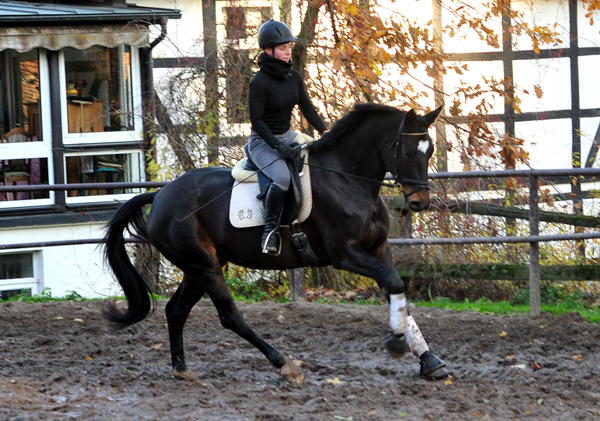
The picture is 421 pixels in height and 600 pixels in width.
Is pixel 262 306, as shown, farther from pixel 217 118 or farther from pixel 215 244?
pixel 217 118

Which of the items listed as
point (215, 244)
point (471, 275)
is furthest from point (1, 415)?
point (471, 275)

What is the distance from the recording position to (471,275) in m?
8.37

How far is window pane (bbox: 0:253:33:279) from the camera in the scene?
11680mm

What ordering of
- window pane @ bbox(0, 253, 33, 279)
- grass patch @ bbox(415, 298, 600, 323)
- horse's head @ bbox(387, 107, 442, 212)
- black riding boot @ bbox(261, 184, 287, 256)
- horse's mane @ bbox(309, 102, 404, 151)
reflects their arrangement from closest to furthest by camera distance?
horse's head @ bbox(387, 107, 442, 212), black riding boot @ bbox(261, 184, 287, 256), horse's mane @ bbox(309, 102, 404, 151), grass patch @ bbox(415, 298, 600, 323), window pane @ bbox(0, 253, 33, 279)

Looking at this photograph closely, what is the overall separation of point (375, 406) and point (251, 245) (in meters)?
1.68

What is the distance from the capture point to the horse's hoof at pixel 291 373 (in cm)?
542

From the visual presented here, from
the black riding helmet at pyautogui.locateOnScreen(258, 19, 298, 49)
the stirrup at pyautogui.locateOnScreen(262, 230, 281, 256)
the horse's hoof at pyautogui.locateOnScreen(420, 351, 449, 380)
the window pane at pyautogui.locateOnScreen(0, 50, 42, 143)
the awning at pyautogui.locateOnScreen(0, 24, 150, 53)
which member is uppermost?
the awning at pyautogui.locateOnScreen(0, 24, 150, 53)

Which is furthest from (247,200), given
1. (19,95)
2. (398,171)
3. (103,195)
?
(19,95)

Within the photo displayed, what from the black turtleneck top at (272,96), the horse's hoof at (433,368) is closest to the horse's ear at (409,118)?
the black turtleneck top at (272,96)

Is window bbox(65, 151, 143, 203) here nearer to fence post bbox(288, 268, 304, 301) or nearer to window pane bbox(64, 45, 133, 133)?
window pane bbox(64, 45, 133, 133)

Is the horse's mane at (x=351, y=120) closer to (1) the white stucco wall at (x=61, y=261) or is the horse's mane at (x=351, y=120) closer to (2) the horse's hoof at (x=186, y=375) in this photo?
(2) the horse's hoof at (x=186, y=375)

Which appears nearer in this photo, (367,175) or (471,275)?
(367,175)

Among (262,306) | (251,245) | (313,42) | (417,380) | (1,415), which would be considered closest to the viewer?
(1,415)

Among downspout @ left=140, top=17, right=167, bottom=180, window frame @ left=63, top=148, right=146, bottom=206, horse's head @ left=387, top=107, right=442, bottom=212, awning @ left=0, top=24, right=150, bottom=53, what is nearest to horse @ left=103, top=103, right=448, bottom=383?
horse's head @ left=387, top=107, right=442, bottom=212
